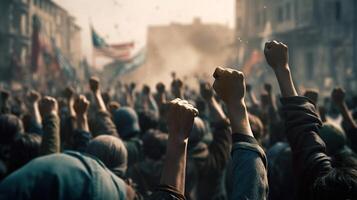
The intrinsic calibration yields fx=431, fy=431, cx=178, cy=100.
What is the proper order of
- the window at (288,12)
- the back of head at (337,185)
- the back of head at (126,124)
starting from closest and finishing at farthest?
the back of head at (337,185) → the back of head at (126,124) → the window at (288,12)

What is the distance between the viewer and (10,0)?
39906 millimetres

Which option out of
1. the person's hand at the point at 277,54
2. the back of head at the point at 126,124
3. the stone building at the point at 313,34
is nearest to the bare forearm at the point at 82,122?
the back of head at the point at 126,124

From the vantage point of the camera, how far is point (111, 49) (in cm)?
1555

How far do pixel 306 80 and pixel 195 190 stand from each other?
34.6 metres

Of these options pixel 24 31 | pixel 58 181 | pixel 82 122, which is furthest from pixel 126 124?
pixel 24 31

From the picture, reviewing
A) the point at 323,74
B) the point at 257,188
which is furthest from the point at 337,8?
the point at 257,188

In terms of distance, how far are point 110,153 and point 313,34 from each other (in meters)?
35.9

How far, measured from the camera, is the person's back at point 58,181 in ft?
5.21

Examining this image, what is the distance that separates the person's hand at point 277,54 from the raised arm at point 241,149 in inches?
18.3

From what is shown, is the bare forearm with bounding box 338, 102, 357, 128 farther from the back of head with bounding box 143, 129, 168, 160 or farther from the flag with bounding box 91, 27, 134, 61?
the flag with bounding box 91, 27, 134, 61

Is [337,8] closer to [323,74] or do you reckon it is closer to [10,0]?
[323,74]

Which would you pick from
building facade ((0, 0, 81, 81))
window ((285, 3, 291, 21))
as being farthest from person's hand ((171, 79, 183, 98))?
window ((285, 3, 291, 21))

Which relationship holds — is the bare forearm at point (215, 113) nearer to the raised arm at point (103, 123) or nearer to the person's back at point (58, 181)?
the raised arm at point (103, 123)

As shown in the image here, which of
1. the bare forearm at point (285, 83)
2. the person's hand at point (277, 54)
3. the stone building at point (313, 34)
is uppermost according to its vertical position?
the person's hand at point (277, 54)
